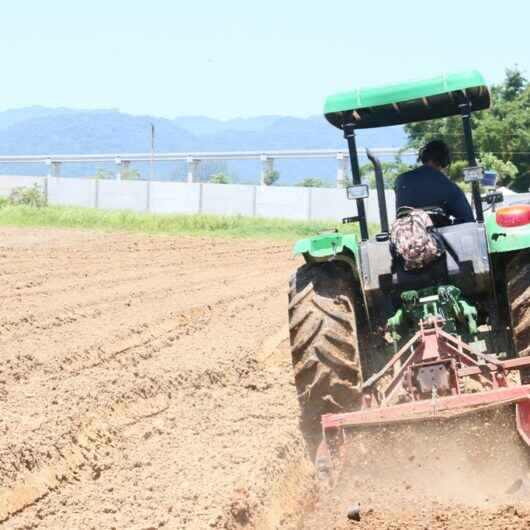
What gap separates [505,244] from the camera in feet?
21.6

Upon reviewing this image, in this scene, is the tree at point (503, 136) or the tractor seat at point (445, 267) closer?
the tractor seat at point (445, 267)

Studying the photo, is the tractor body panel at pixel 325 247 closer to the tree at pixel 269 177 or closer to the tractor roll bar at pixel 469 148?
the tractor roll bar at pixel 469 148

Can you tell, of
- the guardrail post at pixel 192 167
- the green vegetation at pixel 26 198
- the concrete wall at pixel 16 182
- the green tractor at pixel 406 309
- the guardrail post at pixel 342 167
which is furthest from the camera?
the guardrail post at pixel 192 167

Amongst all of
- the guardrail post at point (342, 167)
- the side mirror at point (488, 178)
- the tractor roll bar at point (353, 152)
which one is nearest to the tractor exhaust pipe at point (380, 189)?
the tractor roll bar at point (353, 152)

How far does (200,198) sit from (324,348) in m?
33.3

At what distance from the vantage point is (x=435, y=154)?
7.19 metres

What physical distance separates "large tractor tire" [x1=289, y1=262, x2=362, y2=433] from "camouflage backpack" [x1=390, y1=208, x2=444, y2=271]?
16.4 inches

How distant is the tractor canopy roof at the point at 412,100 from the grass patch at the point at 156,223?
20369mm

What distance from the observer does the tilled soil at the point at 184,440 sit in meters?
5.60

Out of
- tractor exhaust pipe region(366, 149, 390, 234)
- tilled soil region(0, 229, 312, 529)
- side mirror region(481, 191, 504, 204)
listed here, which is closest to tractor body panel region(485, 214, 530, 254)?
side mirror region(481, 191, 504, 204)

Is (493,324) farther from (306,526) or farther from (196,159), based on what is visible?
(196,159)

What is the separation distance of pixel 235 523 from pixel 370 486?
715mm

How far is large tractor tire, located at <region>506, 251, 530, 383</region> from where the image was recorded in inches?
251

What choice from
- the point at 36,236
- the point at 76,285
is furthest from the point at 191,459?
the point at 36,236
